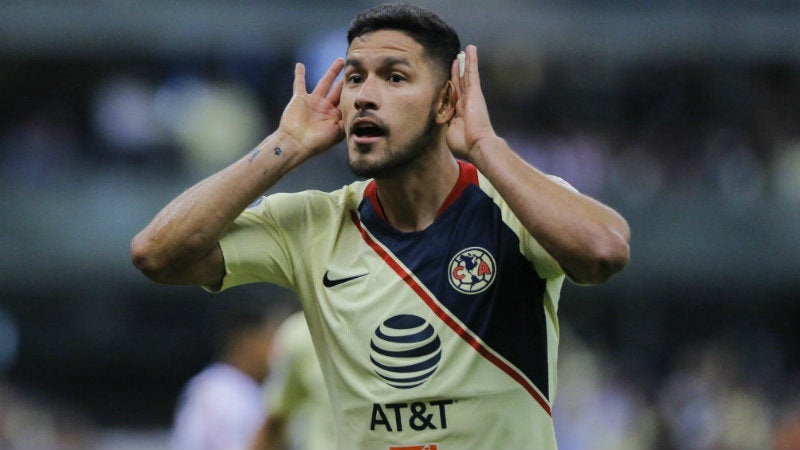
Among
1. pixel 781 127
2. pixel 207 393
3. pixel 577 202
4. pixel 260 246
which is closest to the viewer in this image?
pixel 577 202

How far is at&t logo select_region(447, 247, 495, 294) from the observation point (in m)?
4.58

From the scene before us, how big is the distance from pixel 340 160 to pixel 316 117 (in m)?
11.4

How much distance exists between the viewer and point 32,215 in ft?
58.7

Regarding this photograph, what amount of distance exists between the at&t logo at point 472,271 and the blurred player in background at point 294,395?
2.55m

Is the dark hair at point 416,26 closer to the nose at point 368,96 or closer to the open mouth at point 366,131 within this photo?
the nose at point 368,96

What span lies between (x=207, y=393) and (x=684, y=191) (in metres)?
9.92

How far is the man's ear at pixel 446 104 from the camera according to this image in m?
4.78

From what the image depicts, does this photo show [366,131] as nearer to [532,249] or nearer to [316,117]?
[316,117]

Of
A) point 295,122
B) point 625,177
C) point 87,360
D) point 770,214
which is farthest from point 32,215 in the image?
point 295,122

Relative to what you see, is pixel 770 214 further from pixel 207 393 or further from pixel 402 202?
pixel 402 202

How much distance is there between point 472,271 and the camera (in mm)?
4602

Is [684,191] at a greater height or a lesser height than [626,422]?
greater

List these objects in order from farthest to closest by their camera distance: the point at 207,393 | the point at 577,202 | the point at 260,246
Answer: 1. the point at 207,393
2. the point at 260,246
3. the point at 577,202

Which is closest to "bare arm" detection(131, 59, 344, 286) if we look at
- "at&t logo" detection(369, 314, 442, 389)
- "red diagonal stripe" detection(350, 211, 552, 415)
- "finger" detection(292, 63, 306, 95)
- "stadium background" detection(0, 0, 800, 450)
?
"finger" detection(292, 63, 306, 95)
